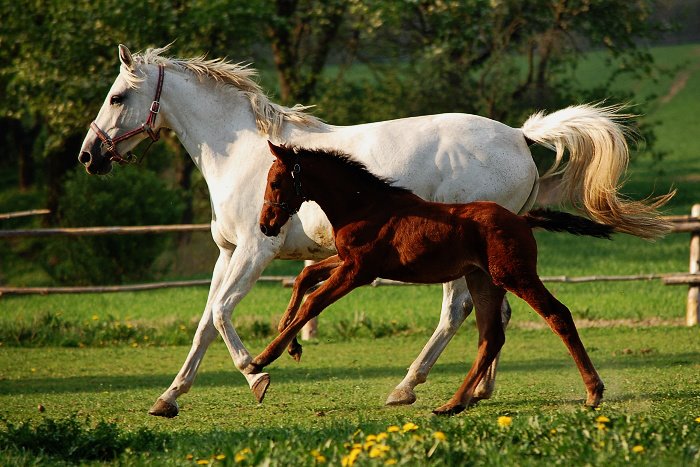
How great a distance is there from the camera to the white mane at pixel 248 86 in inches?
311

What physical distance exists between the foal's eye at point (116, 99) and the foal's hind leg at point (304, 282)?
2083 millimetres

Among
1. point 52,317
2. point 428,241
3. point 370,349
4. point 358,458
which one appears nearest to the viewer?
point 358,458

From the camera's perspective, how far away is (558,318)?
6195mm

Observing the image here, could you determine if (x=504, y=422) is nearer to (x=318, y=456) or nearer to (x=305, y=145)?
(x=318, y=456)

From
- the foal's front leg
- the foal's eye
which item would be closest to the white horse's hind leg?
the foal's front leg

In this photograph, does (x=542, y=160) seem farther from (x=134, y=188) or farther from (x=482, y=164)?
(x=482, y=164)

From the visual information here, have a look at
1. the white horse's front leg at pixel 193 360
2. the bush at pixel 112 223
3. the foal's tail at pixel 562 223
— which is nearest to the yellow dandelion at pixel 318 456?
the foal's tail at pixel 562 223

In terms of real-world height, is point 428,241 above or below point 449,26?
above

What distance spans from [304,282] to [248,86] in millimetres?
1870

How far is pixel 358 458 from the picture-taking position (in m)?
4.66

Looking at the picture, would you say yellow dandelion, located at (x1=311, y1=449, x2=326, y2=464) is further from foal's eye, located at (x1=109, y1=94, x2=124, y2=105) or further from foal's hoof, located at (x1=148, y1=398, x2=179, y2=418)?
foal's eye, located at (x1=109, y1=94, x2=124, y2=105)

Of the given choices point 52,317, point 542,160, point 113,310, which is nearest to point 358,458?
point 52,317

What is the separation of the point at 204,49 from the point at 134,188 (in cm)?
280

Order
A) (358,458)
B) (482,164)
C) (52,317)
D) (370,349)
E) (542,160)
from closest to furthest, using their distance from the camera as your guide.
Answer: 1. (358,458)
2. (482,164)
3. (370,349)
4. (52,317)
5. (542,160)
